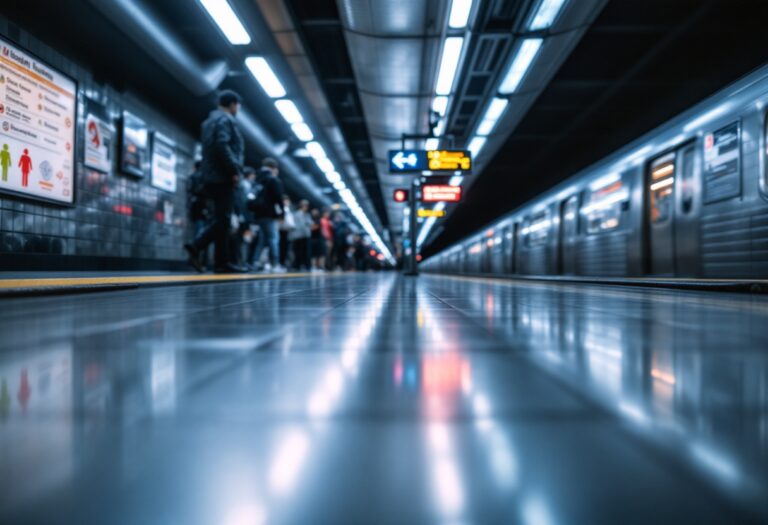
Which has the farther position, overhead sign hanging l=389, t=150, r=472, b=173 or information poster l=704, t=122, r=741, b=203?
overhead sign hanging l=389, t=150, r=472, b=173

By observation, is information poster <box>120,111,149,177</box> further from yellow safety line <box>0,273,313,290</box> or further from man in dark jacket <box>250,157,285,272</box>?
yellow safety line <box>0,273,313,290</box>

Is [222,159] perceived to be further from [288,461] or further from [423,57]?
[288,461]

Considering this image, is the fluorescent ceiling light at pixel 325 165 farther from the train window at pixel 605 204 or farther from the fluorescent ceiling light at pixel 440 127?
the train window at pixel 605 204

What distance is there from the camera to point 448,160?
10.7m

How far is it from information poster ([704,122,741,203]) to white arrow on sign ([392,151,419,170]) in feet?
19.8

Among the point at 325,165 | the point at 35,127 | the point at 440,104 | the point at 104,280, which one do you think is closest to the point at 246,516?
the point at 104,280

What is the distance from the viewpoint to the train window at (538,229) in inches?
432

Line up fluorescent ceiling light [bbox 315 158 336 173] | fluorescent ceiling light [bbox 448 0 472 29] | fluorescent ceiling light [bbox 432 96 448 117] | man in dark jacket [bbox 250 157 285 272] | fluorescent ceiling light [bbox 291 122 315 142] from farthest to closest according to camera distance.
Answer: fluorescent ceiling light [bbox 315 158 336 173]
fluorescent ceiling light [bbox 291 122 315 142]
fluorescent ceiling light [bbox 432 96 448 117]
man in dark jacket [bbox 250 157 285 272]
fluorescent ceiling light [bbox 448 0 472 29]

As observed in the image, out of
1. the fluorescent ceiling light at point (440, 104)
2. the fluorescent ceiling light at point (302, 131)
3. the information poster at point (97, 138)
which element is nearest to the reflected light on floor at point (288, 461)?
the information poster at point (97, 138)

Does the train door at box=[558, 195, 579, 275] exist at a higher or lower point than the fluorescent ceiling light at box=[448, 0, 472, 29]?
lower

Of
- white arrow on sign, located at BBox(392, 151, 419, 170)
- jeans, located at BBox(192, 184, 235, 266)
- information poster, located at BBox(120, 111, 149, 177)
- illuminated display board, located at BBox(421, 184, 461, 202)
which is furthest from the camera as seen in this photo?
illuminated display board, located at BBox(421, 184, 461, 202)

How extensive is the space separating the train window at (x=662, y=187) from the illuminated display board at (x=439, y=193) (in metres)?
7.23

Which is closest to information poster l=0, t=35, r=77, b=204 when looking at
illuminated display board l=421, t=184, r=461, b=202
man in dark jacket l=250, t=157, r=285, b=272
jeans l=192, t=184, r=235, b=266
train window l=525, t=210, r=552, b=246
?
jeans l=192, t=184, r=235, b=266

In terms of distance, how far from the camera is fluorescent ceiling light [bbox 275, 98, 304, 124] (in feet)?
28.3
